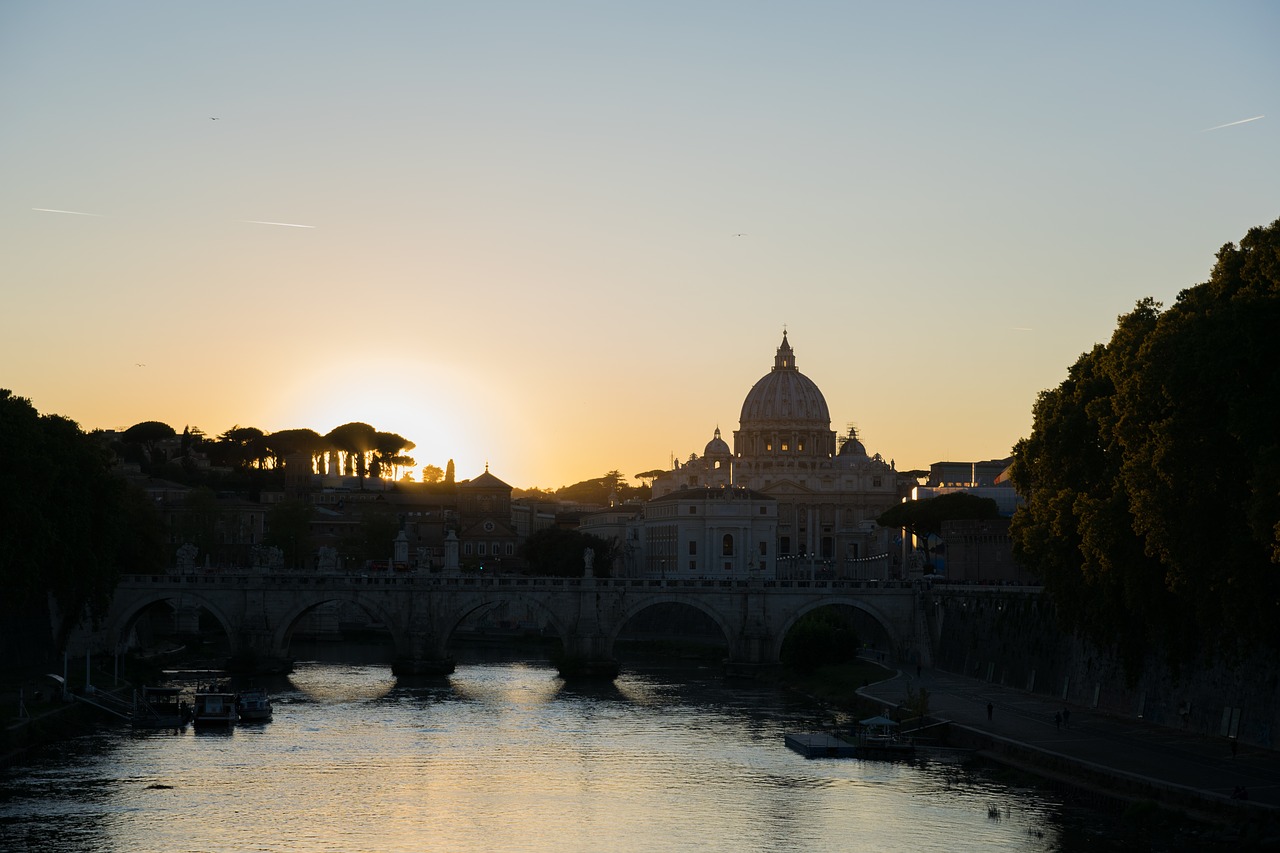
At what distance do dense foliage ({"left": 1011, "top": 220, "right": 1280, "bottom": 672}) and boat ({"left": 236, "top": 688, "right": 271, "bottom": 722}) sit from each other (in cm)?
2579

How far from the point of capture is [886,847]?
39.0 meters

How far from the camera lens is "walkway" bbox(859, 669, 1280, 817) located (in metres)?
39.6

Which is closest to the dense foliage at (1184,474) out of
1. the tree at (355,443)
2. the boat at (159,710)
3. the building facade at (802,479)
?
the boat at (159,710)

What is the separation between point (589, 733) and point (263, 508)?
308 feet

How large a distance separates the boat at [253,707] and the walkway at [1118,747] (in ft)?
66.3

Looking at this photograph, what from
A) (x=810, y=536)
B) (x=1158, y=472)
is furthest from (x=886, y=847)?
(x=810, y=536)

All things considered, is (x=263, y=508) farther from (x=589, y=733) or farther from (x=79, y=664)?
(x=589, y=733)

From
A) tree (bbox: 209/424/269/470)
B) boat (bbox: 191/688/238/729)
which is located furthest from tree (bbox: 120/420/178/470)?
boat (bbox: 191/688/238/729)

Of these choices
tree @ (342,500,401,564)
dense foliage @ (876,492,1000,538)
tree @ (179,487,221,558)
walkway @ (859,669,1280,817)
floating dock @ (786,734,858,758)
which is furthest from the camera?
tree @ (342,500,401,564)

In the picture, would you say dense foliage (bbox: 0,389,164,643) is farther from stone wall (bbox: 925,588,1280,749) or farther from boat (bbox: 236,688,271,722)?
stone wall (bbox: 925,588,1280,749)

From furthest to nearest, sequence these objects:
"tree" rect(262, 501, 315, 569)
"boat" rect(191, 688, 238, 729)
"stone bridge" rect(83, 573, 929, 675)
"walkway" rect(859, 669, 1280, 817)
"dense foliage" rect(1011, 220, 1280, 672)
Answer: "tree" rect(262, 501, 315, 569), "stone bridge" rect(83, 573, 929, 675), "boat" rect(191, 688, 238, 729), "walkway" rect(859, 669, 1280, 817), "dense foliage" rect(1011, 220, 1280, 672)

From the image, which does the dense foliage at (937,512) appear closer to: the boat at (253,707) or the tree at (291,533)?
the tree at (291,533)

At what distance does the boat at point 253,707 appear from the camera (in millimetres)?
59812

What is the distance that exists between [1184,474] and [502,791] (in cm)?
1827
